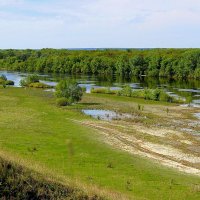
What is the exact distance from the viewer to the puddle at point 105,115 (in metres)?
55.0

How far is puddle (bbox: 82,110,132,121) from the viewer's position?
2165 inches

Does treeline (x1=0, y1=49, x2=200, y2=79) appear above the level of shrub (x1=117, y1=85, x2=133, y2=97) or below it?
above

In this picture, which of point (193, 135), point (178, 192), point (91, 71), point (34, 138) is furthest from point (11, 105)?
point (91, 71)

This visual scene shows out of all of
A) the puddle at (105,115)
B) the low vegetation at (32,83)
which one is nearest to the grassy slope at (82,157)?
the puddle at (105,115)

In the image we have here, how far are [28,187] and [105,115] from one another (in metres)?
44.5

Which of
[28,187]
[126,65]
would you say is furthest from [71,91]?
[126,65]

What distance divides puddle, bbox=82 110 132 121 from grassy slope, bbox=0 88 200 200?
313cm

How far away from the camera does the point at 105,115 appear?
56.8 m

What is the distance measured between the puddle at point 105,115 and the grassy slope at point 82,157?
10.3ft

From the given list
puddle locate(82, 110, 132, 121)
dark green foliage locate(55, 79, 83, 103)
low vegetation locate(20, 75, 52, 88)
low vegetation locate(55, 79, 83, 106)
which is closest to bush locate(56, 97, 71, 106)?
low vegetation locate(55, 79, 83, 106)

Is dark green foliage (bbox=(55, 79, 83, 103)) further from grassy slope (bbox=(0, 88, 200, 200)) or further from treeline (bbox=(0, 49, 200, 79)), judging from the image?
treeline (bbox=(0, 49, 200, 79))

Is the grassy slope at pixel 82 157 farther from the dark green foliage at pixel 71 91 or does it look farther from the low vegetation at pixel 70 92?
the dark green foliage at pixel 71 91

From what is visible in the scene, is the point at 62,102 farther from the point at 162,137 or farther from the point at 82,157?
the point at 82,157

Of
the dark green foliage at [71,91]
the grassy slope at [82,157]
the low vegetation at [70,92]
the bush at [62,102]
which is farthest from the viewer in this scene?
the dark green foliage at [71,91]
